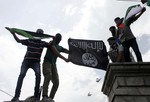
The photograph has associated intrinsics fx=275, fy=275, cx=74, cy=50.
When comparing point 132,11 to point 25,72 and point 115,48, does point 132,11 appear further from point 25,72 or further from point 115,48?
point 25,72

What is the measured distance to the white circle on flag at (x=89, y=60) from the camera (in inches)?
311

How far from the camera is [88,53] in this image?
26.9ft

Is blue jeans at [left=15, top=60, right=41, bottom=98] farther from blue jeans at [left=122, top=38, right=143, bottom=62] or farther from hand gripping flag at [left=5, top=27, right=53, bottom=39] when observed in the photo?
blue jeans at [left=122, top=38, right=143, bottom=62]

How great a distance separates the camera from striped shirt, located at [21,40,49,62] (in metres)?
7.44

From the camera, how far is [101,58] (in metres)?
7.95

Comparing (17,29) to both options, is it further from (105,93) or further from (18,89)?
(105,93)

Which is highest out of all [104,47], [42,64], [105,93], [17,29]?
[17,29]

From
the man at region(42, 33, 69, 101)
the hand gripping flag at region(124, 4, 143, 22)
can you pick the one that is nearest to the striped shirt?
the man at region(42, 33, 69, 101)

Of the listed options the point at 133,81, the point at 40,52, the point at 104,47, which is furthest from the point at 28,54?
the point at 133,81

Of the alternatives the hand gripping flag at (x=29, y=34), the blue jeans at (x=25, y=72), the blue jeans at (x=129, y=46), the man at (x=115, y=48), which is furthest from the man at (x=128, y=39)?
the hand gripping flag at (x=29, y=34)

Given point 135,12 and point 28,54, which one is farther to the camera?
point 28,54

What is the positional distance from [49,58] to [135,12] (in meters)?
2.64

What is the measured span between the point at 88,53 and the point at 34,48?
1652 millimetres

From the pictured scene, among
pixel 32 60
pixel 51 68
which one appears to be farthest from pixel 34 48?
pixel 51 68
